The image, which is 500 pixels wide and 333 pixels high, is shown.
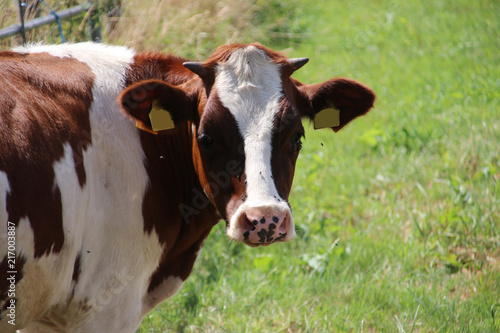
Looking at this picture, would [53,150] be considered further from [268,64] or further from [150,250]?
[268,64]

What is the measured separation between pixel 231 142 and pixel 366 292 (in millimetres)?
2028

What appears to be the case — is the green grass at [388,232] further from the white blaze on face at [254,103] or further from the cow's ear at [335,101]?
the white blaze on face at [254,103]

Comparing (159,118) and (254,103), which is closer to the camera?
(254,103)

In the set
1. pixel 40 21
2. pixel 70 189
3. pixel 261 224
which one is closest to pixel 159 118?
pixel 70 189

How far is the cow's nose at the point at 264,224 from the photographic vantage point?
262 centimetres

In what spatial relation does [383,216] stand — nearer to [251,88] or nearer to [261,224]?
[251,88]

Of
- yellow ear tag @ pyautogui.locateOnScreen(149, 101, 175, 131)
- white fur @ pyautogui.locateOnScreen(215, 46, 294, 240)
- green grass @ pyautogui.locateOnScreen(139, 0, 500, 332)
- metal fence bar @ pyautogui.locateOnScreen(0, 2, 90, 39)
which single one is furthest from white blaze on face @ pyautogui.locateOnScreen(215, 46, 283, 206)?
metal fence bar @ pyautogui.locateOnScreen(0, 2, 90, 39)

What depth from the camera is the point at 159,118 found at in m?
3.04

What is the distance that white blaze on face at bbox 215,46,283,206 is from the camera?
2.74 m

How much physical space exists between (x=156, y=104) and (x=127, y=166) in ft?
1.24

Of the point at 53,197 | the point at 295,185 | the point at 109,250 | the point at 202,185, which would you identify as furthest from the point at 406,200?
the point at 53,197

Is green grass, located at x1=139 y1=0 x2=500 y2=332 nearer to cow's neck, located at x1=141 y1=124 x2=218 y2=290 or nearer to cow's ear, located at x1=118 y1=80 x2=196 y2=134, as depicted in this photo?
cow's neck, located at x1=141 y1=124 x2=218 y2=290

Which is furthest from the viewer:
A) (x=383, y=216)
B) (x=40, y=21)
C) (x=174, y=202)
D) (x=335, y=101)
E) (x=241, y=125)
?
(x=383, y=216)

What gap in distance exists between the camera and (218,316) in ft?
13.3
